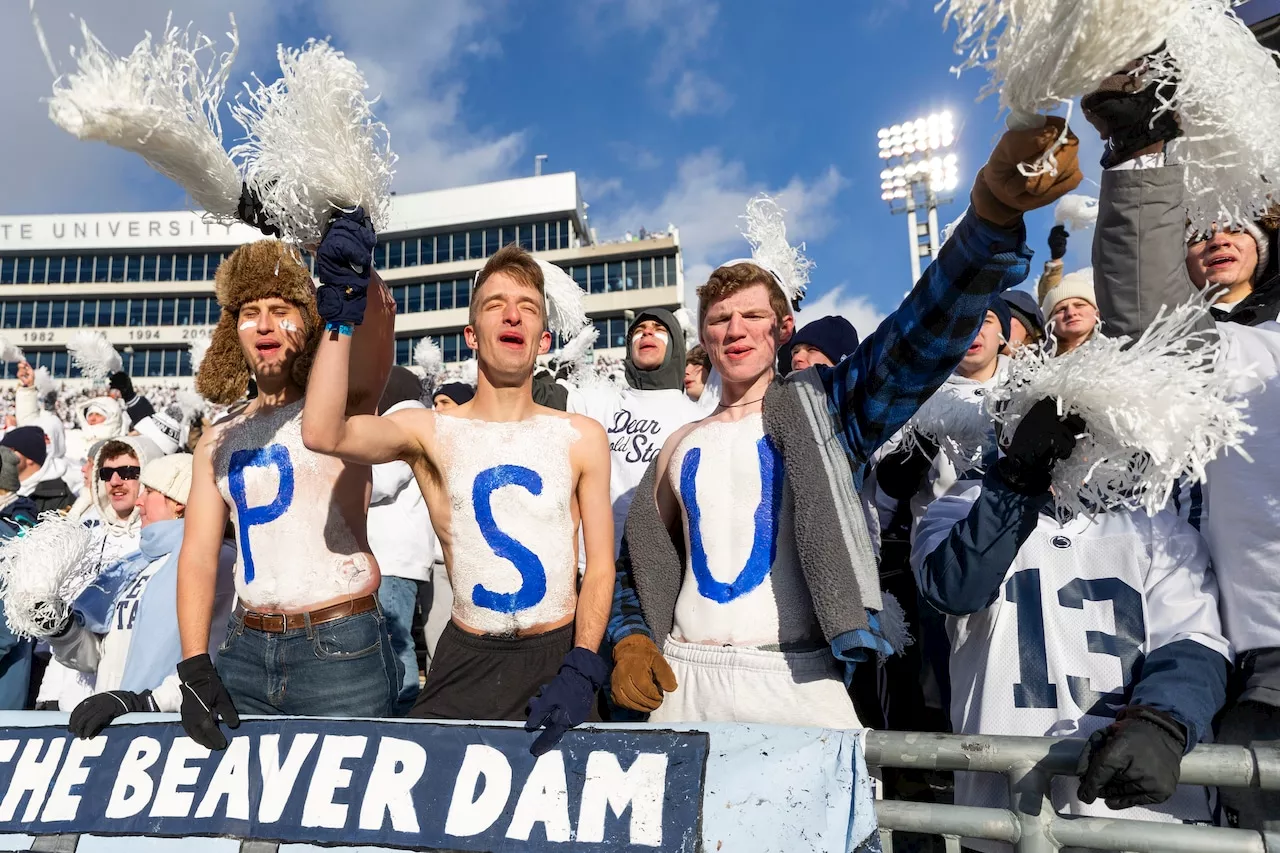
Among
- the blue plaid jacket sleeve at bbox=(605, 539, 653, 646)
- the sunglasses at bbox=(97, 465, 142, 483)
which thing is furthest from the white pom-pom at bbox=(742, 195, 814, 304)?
the sunglasses at bbox=(97, 465, 142, 483)

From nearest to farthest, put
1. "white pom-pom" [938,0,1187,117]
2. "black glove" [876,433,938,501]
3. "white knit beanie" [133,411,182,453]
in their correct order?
"white pom-pom" [938,0,1187,117]
"black glove" [876,433,938,501]
"white knit beanie" [133,411,182,453]

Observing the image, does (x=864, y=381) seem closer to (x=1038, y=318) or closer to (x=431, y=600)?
(x=1038, y=318)

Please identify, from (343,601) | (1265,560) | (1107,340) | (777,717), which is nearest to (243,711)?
(343,601)

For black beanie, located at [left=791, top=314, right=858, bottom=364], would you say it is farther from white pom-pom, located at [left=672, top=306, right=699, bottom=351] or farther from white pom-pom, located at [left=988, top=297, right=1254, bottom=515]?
white pom-pom, located at [left=672, top=306, right=699, bottom=351]

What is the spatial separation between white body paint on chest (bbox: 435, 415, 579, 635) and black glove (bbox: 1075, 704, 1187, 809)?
4.32 ft

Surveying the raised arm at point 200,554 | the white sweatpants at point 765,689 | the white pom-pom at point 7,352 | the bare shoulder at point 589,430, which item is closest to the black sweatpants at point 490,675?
the white sweatpants at point 765,689

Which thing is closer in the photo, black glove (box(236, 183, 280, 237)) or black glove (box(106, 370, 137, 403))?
black glove (box(236, 183, 280, 237))

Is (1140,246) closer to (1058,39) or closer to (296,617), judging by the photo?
(1058,39)

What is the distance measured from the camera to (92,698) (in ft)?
7.61

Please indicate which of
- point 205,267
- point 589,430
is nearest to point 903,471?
point 589,430

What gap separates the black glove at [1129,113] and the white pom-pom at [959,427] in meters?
0.84

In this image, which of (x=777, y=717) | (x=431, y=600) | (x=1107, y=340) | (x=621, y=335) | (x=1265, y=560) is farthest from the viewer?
(x=621, y=335)

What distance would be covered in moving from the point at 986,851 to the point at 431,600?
365 cm

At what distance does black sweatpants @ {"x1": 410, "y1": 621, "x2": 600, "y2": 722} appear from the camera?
215cm
